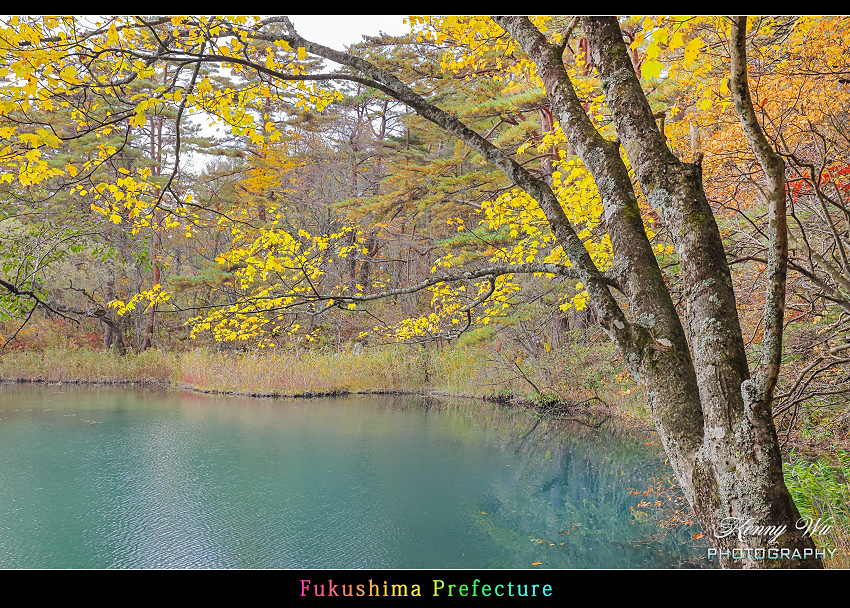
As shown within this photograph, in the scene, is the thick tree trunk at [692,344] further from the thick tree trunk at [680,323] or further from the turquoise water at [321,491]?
the turquoise water at [321,491]

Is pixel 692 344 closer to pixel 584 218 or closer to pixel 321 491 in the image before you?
pixel 584 218

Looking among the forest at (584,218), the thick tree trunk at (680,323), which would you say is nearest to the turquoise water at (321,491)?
the forest at (584,218)

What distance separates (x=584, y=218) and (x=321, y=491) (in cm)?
401

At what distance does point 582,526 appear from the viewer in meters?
5.16

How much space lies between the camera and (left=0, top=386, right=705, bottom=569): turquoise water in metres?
4.47

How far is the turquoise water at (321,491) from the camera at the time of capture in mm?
4469

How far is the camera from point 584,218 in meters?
4.50

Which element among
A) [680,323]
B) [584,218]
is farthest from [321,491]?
[680,323]

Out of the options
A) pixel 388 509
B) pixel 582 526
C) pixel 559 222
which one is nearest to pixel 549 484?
pixel 582 526

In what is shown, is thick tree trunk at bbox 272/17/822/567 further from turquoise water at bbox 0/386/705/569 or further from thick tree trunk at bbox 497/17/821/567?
turquoise water at bbox 0/386/705/569

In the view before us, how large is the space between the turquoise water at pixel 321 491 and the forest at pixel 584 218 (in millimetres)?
1337

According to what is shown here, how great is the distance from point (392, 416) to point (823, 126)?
25.2 feet

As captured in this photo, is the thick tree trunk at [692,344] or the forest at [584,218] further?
the forest at [584,218]

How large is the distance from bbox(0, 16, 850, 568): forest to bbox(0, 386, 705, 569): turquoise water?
1337 mm
